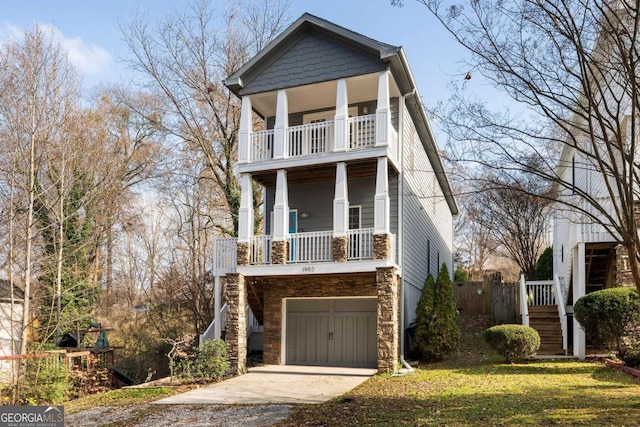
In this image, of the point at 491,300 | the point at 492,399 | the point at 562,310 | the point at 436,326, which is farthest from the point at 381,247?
the point at 491,300

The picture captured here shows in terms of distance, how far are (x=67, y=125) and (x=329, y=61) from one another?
7.78 m

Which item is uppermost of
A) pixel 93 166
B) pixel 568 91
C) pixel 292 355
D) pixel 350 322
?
pixel 93 166

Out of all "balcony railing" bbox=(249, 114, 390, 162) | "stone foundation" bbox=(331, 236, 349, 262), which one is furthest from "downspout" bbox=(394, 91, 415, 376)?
"stone foundation" bbox=(331, 236, 349, 262)

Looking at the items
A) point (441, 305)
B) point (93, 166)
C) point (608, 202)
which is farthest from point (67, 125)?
point (608, 202)

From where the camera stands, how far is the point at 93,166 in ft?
72.2

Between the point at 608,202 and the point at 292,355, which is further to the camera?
the point at 292,355

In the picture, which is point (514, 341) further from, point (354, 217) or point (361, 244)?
point (354, 217)

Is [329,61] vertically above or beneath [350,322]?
above

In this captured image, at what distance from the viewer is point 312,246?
1495 cm

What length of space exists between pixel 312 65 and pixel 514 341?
892 cm

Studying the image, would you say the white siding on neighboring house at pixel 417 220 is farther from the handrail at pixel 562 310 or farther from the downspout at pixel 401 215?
the handrail at pixel 562 310

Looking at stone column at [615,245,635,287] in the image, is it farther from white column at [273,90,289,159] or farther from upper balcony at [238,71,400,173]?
white column at [273,90,289,159]

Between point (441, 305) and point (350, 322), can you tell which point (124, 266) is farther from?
point (441, 305)

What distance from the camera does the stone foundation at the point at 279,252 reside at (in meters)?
14.7
